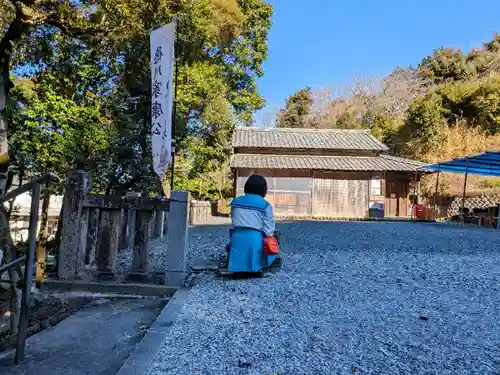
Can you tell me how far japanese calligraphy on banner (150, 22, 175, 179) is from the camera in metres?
5.72

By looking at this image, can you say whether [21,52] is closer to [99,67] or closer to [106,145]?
[99,67]

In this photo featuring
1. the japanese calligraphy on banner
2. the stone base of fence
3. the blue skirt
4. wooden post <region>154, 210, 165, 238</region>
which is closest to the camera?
the stone base of fence

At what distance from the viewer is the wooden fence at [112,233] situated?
3902mm

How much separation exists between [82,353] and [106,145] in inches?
312

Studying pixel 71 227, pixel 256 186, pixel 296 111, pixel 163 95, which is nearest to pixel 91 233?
pixel 71 227

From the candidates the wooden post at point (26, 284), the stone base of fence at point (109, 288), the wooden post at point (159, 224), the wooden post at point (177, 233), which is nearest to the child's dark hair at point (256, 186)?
the wooden post at point (177, 233)

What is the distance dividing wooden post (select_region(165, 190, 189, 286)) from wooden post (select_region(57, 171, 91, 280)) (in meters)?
0.86

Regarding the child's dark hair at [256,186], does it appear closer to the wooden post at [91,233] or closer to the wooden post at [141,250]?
the wooden post at [141,250]

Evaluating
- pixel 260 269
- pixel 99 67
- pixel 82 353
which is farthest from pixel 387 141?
pixel 82 353

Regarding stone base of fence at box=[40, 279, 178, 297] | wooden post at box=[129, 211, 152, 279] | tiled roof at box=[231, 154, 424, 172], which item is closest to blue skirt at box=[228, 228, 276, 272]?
stone base of fence at box=[40, 279, 178, 297]

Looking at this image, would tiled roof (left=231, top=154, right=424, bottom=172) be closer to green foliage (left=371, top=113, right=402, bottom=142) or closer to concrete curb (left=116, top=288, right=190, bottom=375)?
green foliage (left=371, top=113, right=402, bottom=142)

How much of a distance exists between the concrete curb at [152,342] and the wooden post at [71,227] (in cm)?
111

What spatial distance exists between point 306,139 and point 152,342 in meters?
21.4

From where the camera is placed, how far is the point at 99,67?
10.8m
